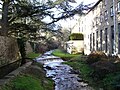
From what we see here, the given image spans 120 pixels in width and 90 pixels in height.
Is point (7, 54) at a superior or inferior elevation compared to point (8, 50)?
inferior

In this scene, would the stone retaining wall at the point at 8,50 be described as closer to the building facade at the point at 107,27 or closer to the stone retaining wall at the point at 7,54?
the stone retaining wall at the point at 7,54

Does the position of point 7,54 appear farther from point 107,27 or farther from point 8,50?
point 107,27

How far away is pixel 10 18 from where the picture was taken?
854 inches

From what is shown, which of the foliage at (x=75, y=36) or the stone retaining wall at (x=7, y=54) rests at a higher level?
the foliage at (x=75, y=36)

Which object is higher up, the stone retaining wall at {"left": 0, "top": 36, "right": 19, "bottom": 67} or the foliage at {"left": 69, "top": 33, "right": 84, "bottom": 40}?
the foliage at {"left": 69, "top": 33, "right": 84, "bottom": 40}

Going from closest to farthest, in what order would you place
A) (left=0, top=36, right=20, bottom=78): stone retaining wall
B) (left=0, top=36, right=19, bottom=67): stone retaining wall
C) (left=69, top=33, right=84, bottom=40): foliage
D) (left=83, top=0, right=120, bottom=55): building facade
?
(left=0, top=36, right=20, bottom=78): stone retaining wall, (left=0, top=36, right=19, bottom=67): stone retaining wall, (left=83, top=0, right=120, bottom=55): building facade, (left=69, top=33, right=84, bottom=40): foliage

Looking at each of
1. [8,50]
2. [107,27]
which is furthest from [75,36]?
[8,50]

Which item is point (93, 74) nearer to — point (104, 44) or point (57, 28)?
point (57, 28)

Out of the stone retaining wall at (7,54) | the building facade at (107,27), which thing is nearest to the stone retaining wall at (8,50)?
the stone retaining wall at (7,54)

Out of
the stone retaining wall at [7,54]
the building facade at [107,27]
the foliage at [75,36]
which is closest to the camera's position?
the stone retaining wall at [7,54]

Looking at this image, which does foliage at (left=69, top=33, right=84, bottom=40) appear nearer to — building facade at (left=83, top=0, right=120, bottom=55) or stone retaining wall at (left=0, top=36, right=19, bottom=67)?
building facade at (left=83, top=0, right=120, bottom=55)

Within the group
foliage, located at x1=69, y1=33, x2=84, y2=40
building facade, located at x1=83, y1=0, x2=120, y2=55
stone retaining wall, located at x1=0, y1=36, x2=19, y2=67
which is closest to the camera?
stone retaining wall, located at x1=0, y1=36, x2=19, y2=67

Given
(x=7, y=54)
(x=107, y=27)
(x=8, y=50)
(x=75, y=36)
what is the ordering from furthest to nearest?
(x=75, y=36), (x=107, y=27), (x=8, y=50), (x=7, y=54)

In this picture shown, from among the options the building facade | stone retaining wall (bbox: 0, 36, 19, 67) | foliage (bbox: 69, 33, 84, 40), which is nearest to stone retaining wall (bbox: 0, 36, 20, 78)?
stone retaining wall (bbox: 0, 36, 19, 67)
